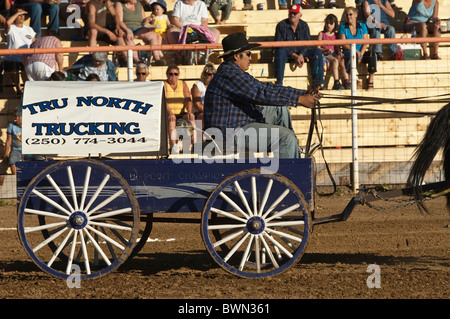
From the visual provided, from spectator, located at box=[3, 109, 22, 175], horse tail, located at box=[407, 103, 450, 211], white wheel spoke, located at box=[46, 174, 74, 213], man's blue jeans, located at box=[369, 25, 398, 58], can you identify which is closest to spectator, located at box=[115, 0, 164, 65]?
spectator, located at box=[3, 109, 22, 175]

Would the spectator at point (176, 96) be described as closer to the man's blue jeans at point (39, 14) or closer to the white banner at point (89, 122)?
the man's blue jeans at point (39, 14)

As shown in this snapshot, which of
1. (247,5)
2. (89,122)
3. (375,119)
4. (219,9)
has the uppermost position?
(247,5)

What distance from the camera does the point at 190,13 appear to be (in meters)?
13.1

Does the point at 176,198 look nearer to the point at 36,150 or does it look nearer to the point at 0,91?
the point at 36,150

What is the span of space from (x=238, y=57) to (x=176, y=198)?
148 centimetres

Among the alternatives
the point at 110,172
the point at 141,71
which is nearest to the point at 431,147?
the point at 110,172

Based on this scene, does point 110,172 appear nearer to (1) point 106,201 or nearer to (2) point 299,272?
(1) point 106,201

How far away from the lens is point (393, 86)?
1195 cm

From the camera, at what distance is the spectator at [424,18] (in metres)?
Result: 13.3

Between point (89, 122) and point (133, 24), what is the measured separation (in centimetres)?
757

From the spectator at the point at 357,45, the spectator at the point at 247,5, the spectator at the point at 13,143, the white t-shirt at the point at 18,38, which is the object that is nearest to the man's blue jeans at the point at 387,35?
the spectator at the point at 357,45

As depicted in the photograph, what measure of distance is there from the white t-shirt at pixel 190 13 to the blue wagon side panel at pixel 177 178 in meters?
7.46

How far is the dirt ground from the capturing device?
17.7 ft

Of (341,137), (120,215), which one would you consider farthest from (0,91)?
(120,215)
